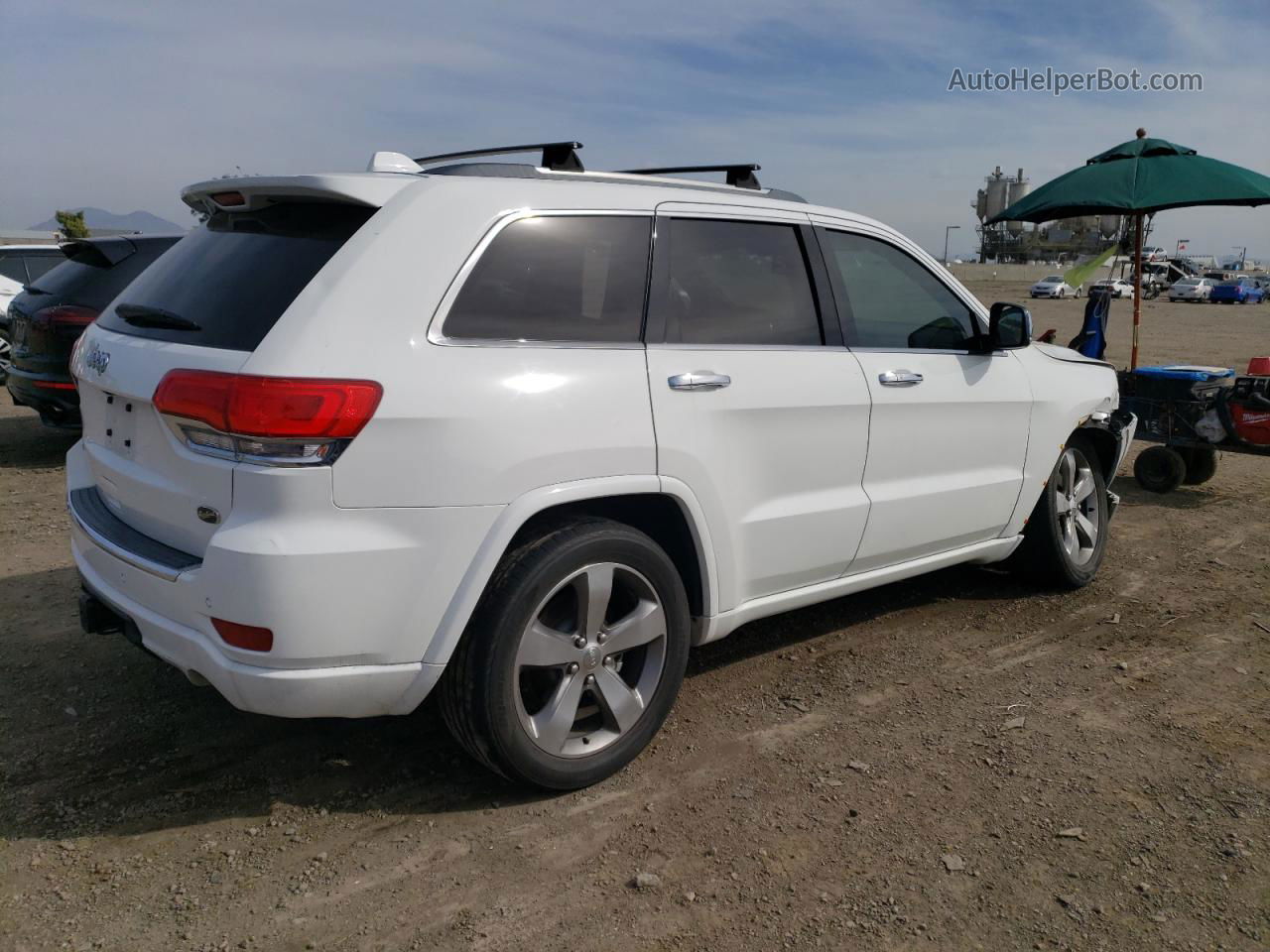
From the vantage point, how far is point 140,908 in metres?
2.63

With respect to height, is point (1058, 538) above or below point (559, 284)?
below

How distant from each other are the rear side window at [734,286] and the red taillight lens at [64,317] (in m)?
5.65

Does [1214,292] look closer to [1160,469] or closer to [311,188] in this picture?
[1160,469]

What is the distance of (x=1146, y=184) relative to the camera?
8227 mm

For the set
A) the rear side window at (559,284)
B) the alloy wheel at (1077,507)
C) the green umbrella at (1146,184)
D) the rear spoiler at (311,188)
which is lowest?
the alloy wheel at (1077,507)

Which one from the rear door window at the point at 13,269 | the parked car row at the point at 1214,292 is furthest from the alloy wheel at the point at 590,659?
the parked car row at the point at 1214,292

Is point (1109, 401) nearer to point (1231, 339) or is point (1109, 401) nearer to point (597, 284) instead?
point (597, 284)

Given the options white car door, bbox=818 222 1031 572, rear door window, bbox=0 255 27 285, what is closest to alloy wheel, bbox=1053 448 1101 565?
white car door, bbox=818 222 1031 572

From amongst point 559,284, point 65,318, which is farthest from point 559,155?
point 65,318

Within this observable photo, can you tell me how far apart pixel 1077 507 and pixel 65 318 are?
687cm

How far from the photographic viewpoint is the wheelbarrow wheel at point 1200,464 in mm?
7840

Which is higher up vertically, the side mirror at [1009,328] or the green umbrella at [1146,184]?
the green umbrella at [1146,184]

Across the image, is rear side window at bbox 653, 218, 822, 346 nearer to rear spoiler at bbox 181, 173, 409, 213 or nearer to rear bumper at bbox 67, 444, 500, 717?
rear spoiler at bbox 181, 173, 409, 213

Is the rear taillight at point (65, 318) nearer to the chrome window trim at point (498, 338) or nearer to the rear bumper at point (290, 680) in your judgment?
the rear bumper at point (290, 680)
